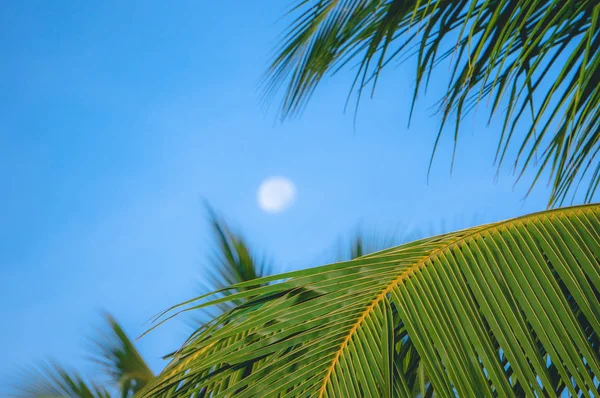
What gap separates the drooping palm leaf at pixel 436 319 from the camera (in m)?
0.73

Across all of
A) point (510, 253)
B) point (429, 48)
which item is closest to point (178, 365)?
point (510, 253)

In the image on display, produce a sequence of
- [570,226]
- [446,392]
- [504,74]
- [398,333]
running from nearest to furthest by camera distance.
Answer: [446,392]
[570,226]
[398,333]
[504,74]

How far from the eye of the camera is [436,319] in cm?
77

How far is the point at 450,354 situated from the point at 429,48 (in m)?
0.97

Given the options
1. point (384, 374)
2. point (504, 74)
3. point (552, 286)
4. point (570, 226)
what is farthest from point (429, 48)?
point (384, 374)

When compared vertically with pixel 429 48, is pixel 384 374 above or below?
below

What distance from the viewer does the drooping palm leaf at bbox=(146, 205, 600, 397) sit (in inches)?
28.9

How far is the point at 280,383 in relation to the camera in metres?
0.76

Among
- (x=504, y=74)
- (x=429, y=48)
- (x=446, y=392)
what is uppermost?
(x=429, y=48)

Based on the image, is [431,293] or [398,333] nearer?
[431,293]

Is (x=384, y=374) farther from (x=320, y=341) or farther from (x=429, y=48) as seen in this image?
(x=429, y=48)

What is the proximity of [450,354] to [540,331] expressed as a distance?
130 millimetres

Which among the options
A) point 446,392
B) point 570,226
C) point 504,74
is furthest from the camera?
point 504,74

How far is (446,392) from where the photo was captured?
0.73 metres
